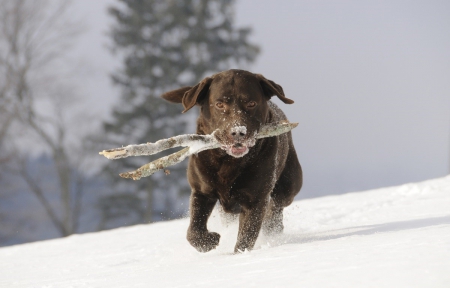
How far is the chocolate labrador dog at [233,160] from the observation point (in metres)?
4.46

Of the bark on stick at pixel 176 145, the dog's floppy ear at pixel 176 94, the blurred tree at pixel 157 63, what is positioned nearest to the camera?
the bark on stick at pixel 176 145

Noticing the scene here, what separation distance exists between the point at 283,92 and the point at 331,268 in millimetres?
2431

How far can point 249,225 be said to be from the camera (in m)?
4.68

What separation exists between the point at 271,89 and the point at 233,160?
2.38 ft

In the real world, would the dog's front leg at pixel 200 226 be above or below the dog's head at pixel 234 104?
below

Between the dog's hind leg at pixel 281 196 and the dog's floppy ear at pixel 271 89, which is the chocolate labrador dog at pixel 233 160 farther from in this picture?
the dog's hind leg at pixel 281 196

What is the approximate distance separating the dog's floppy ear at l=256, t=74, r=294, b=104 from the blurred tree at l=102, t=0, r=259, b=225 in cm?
1803

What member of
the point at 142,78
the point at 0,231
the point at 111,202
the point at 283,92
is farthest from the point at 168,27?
the point at 283,92

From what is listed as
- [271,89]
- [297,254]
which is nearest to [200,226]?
[271,89]

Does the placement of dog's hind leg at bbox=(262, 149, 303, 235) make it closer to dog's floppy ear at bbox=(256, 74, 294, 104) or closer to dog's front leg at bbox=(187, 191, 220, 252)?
dog's front leg at bbox=(187, 191, 220, 252)

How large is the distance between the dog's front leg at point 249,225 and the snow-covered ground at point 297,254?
0.12 meters

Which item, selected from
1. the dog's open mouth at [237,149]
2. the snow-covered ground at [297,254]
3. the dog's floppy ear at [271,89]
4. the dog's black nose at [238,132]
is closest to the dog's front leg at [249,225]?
the snow-covered ground at [297,254]

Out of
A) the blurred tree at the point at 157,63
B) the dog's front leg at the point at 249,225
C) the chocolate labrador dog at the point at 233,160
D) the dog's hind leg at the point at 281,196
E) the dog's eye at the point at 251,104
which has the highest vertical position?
the dog's eye at the point at 251,104

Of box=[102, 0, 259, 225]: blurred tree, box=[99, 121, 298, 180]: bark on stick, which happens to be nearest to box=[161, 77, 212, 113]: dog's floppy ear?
box=[99, 121, 298, 180]: bark on stick
